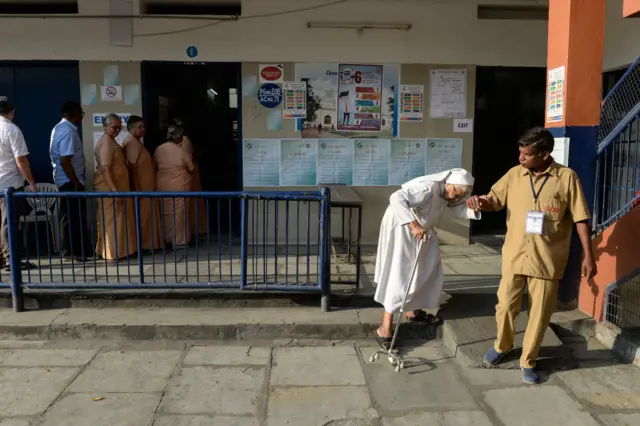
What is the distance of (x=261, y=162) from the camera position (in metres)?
7.18

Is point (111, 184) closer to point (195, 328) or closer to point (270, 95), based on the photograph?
point (270, 95)

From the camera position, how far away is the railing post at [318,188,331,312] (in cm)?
448

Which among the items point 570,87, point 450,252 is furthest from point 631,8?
point 450,252

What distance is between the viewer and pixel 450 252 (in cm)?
700

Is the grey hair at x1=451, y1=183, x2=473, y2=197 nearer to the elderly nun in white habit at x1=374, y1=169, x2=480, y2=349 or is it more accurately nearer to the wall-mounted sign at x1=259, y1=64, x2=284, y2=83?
the elderly nun in white habit at x1=374, y1=169, x2=480, y2=349

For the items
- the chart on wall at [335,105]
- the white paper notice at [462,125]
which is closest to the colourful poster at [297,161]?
the chart on wall at [335,105]

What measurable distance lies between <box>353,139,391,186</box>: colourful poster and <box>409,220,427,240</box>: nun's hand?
3348 millimetres

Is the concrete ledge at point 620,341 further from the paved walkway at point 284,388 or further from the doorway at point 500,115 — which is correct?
the doorway at point 500,115

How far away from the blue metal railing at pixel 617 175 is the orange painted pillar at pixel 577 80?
0.43 feet

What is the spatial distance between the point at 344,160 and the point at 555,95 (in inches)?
123

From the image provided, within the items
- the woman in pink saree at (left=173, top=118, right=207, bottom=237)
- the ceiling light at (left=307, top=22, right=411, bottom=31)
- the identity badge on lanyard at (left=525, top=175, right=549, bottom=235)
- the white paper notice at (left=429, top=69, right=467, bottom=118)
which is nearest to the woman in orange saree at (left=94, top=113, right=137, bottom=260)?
the woman in pink saree at (left=173, top=118, right=207, bottom=237)

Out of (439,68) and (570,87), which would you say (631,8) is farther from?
(439,68)

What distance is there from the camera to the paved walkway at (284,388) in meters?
3.33

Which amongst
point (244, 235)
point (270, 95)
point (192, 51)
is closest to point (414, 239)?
point (244, 235)
